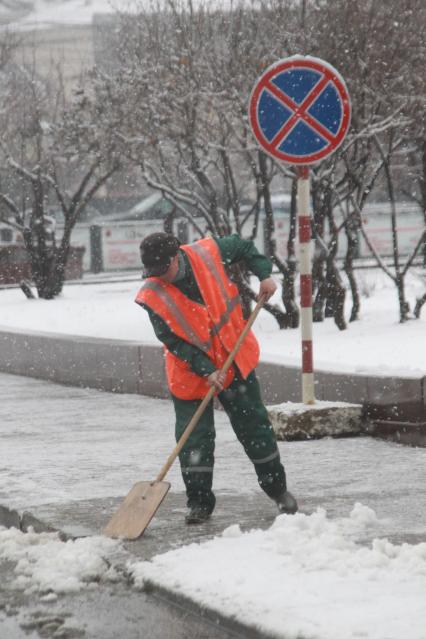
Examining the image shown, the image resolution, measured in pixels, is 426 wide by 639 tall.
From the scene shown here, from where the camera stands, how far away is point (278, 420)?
9.00 m

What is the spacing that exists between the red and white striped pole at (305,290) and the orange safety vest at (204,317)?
8.35 ft

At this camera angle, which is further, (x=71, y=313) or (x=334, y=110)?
(x=71, y=313)

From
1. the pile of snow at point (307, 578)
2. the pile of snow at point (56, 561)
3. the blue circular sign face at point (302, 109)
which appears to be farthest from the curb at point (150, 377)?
the pile of snow at point (56, 561)

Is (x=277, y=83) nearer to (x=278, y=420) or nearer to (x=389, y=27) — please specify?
(x=278, y=420)

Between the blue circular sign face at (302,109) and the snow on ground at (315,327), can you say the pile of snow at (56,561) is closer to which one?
the snow on ground at (315,327)

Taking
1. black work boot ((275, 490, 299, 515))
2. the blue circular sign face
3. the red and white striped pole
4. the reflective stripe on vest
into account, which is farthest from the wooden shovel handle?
the blue circular sign face

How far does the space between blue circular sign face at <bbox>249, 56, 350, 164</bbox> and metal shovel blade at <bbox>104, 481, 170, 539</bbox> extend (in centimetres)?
342

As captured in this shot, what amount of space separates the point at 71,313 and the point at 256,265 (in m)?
14.5

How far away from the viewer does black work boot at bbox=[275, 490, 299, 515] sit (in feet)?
20.8

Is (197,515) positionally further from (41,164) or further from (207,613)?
(41,164)

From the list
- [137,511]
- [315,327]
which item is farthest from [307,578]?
[315,327]

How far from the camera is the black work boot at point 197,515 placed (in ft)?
20.5

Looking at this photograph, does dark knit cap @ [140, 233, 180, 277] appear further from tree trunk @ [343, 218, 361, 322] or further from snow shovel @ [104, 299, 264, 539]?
tree trunk @ [343, 218, 361, 322]

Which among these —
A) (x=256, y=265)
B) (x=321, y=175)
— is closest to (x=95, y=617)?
(x=256, y=265)
